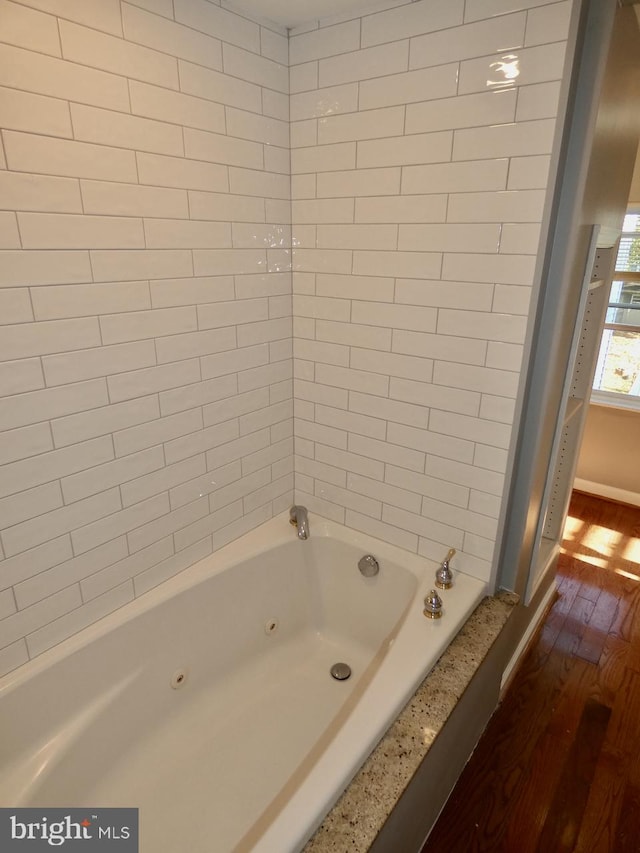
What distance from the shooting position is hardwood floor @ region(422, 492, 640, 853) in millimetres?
1481

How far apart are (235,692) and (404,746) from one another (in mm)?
807

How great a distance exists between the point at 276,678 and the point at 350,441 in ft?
3.12

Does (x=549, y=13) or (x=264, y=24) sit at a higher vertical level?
(x=264, y=24)

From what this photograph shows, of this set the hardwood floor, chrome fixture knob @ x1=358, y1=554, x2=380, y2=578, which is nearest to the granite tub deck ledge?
chrome fixture knob @ x1=358, y1=554, x2=380, y2=578

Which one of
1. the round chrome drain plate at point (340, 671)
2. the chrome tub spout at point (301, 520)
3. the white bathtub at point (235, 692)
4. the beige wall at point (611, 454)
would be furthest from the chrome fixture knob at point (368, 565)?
the beige wall at point (611, 454)

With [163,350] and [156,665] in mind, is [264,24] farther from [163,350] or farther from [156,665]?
[156,665]

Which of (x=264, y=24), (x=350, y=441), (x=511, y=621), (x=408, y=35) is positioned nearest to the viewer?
(x=408, y=35)

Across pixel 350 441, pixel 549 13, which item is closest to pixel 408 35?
pixel 549 13

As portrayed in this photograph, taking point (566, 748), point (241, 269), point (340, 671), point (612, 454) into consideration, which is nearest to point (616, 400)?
point (612, 454)

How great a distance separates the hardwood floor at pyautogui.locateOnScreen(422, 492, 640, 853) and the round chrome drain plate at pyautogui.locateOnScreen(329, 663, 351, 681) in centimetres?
50

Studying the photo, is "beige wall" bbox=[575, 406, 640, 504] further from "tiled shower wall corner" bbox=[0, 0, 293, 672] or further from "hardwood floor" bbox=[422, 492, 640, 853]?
"tiled shower wall corner" bbox=[0, 0, 293, 672]

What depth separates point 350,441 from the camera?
1.91 metres

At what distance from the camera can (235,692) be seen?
1.79m

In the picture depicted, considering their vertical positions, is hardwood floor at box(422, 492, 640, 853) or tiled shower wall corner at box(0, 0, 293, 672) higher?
tiled shower wall corner at box(0, 0, 293, 672)
